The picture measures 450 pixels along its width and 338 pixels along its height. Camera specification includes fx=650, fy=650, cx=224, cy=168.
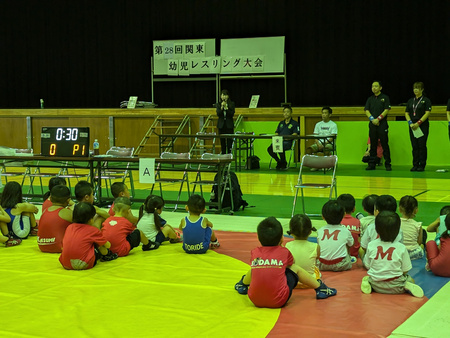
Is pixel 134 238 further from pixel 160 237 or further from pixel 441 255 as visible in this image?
pixel 441 255

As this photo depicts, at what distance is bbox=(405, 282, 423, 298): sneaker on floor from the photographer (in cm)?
565

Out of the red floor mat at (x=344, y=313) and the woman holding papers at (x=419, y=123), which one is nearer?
the red floor mat at (x=344, y=313)

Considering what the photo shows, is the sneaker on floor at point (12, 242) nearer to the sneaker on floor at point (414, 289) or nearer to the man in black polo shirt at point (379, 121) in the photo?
the sneaker on floor at point (414, 289)

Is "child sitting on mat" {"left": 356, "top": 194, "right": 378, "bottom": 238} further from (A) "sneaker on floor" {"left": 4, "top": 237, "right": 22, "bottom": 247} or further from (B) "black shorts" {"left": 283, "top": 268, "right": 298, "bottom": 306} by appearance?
(A) "sneaker on floor" {"left": 4, "top": 237, "right": 22, "bottom": 247}

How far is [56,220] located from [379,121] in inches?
401

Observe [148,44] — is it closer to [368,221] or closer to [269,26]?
[269,26]

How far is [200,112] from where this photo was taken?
18.8m

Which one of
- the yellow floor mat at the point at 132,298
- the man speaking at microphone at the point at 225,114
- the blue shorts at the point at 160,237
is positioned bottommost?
the yellow floor mat at the point at 132,298

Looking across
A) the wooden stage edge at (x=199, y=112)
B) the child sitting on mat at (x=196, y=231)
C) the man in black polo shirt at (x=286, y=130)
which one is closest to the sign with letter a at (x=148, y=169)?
the child sitting on mat at (x=196, y=231)

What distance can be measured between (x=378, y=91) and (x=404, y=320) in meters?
11.1

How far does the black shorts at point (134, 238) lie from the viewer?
24.1ft

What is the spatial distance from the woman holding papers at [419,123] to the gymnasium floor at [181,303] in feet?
27.3

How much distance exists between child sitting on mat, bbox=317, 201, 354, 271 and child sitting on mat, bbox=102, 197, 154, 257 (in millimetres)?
2159

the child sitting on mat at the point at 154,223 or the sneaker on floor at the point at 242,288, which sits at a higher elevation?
the child sitting on mat at the point at 154,223
